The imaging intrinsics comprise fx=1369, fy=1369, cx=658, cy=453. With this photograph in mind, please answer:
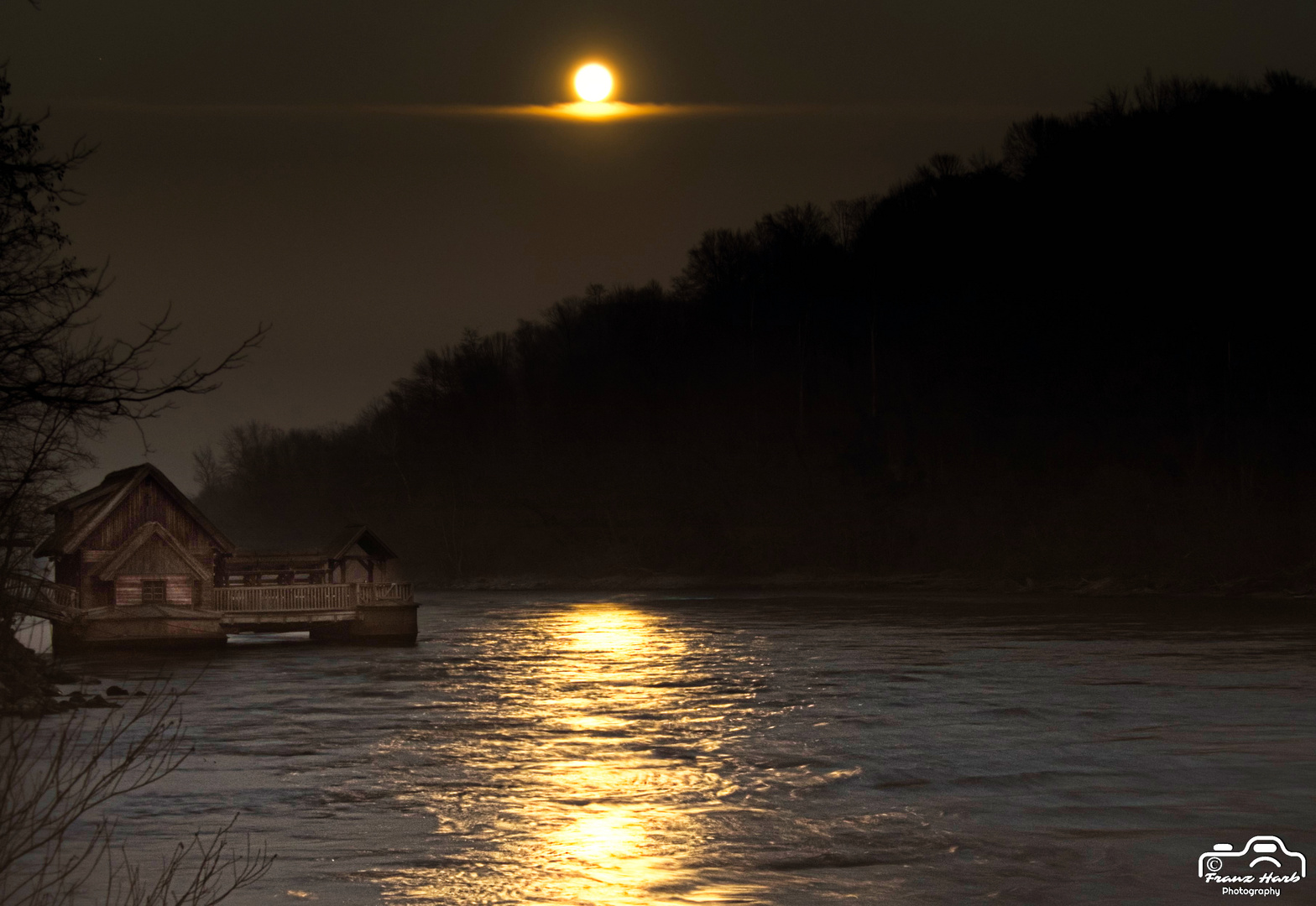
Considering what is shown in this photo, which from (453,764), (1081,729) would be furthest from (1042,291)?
(453,764)

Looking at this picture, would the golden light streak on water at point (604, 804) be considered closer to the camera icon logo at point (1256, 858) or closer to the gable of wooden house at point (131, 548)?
the camera icon logo at point (1256, 858)

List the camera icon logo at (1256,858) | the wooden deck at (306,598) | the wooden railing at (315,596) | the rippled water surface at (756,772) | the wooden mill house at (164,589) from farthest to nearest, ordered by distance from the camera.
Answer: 1. the wooden railing at (315,596)
2. the wooden deck at (306,598)
3. the wooden mill house at (164,589)
4. the camera icon logo at (1256,858)
5. the rippled water surface at (756,772)

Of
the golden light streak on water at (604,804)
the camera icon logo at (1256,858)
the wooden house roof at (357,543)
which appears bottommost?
the camera icon logo at (1256,858)

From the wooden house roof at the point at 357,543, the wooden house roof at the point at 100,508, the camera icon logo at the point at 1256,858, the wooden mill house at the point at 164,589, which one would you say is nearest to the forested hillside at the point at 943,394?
the wooden house roof at the point at 357,543

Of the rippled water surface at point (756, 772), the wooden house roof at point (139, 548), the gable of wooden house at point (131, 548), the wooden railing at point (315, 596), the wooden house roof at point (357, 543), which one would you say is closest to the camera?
the rippled water surface at point (756, 772)

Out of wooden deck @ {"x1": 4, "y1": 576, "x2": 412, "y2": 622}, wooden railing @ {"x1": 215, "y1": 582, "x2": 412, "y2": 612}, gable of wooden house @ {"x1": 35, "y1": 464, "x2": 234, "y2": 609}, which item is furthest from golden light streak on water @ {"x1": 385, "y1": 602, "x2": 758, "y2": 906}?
gable of wooden house @ {"x1": 35, "y1": 464, "x2": 234, "y2": 609}

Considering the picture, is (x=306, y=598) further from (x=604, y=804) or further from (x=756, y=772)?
(x=604, y=804)

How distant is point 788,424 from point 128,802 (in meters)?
96.5

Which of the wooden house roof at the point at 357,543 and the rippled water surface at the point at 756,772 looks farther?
the wooden house roof at the point at 357,543

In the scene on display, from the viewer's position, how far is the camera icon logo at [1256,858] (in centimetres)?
1398

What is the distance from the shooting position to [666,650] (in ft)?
152

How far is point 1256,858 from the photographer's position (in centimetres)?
1458
